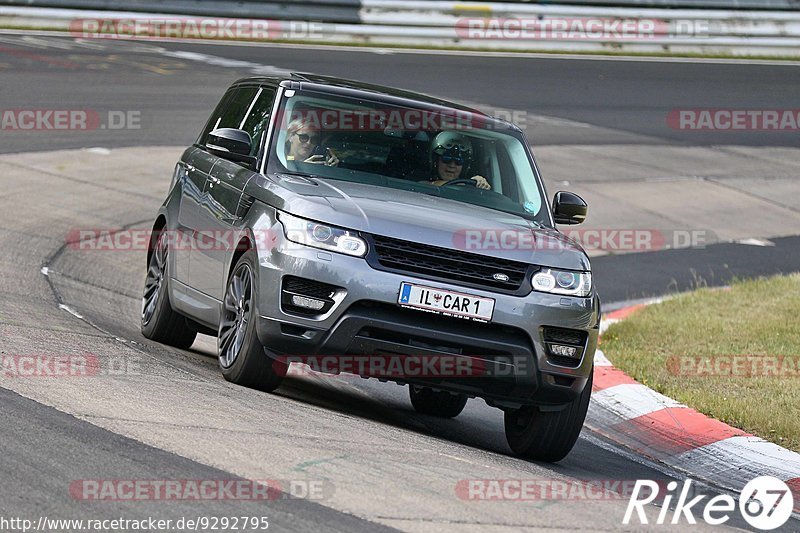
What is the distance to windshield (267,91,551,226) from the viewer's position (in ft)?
25.6

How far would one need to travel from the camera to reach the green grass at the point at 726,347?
8.71 m

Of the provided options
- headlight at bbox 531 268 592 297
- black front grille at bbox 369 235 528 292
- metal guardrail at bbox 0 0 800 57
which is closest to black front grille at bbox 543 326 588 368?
headlight at bbox 531 268 592 297

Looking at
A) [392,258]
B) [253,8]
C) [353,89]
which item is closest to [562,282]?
[392,258]

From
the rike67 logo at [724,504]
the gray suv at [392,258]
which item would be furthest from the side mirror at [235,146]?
the rike67 logo at [724,504]

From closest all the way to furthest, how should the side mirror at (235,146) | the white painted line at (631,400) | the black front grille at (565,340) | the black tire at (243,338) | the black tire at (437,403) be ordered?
the black front grille at (565,340) → the black tire at (243,338) → the side mirror at (235,146) → the black tire at (437,403) → the white painted line at (631,400)

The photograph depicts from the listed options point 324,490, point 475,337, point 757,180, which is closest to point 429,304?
point 475,337

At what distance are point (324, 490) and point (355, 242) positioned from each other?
5.56ft

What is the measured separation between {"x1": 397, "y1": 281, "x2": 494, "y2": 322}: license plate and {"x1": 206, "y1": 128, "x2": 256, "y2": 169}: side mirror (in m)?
1.54

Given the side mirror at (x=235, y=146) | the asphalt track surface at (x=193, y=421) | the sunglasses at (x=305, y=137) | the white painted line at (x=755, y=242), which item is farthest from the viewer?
Result: the white painted line at (x=755, y=242)

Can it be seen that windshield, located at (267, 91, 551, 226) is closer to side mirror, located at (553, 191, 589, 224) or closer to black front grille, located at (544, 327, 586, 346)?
side mirror, located at (553, 191, 589, 224)

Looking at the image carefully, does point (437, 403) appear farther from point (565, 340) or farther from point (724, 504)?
point (724, 504)

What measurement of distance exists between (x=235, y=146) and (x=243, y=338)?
3.96 ft

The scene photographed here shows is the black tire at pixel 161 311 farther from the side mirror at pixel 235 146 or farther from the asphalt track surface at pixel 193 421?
the side mirror at pixel 235 146

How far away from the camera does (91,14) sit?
86.2 feet
